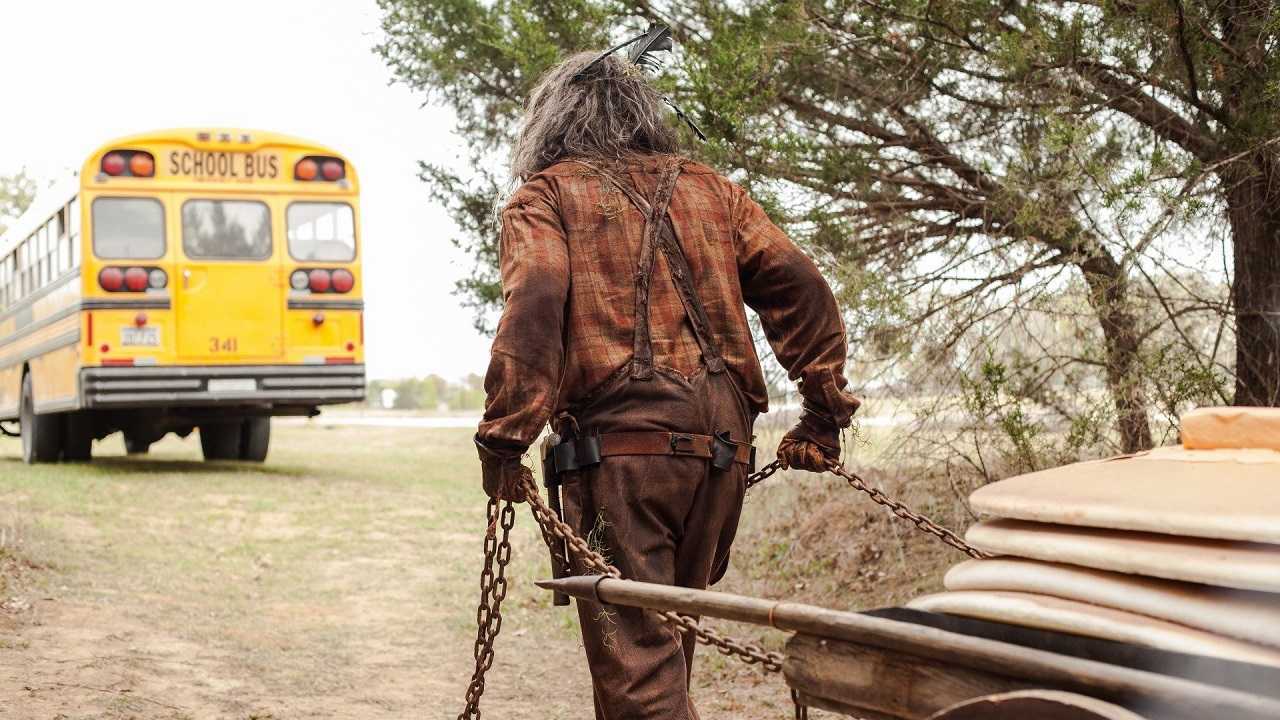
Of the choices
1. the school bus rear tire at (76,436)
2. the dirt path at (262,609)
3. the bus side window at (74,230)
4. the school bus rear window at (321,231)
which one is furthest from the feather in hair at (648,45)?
the school bus rear tire at (76,436)

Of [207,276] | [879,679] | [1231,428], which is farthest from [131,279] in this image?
[1231,428]

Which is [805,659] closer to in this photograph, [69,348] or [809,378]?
[809,378]

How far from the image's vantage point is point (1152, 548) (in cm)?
169

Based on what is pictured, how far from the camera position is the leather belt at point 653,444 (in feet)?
10.3

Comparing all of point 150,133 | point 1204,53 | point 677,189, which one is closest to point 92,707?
point 677,189

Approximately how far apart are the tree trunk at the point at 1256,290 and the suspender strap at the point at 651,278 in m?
3.45

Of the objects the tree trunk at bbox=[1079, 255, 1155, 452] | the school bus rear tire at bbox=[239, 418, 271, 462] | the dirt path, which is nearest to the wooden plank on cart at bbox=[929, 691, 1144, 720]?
the dirt path

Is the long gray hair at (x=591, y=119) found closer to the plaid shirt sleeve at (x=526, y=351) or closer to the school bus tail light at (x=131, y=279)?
the plaid shirt sleeve at (x=526, y=351)

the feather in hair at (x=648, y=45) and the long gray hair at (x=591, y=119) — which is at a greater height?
the feather in hair at (x=648, y=45)

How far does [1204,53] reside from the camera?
17.6ft

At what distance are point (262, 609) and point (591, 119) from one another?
5.06m

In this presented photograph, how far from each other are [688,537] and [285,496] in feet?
30.4

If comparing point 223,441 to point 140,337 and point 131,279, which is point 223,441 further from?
point 131,279

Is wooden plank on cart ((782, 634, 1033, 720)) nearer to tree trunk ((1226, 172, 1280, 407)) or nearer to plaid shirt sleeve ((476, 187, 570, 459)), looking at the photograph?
plaid shirt sleeve ((476, 187, 570, 459))
